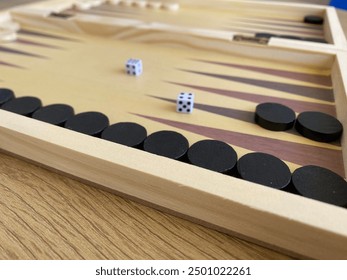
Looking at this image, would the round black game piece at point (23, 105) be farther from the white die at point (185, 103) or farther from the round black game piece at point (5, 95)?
the white die at point (185, 103)

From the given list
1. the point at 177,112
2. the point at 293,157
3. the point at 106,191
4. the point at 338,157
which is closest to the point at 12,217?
the point at 106,191

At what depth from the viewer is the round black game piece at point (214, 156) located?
0.72m

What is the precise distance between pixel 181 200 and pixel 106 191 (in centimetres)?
21

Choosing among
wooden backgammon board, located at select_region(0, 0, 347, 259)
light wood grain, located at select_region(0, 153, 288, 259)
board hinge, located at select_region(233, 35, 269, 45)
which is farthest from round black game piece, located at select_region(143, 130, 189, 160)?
board hinge, located at select_region(233, 35, 269, 45)

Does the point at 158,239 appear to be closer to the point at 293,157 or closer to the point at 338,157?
the point at 293,157

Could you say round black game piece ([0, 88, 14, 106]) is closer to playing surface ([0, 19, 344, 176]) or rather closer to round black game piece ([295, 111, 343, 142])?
playing surface ([0, 19, 344, 176])

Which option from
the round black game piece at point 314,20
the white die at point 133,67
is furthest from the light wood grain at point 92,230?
the round black game piece at point 314,20

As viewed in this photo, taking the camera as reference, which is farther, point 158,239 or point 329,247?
point 158,239

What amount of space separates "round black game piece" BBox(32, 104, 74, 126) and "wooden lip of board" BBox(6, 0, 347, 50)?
0.74 metres

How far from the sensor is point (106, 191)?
0.75 meters

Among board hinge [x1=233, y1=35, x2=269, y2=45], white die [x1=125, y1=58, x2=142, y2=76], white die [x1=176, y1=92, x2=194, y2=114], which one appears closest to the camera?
→ white die [x1=176, y1=92, x2=194, y2=114]

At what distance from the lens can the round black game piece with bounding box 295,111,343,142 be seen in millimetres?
875

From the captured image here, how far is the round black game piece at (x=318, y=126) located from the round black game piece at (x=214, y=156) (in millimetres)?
284

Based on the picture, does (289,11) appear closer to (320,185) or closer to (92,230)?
(320,185)
